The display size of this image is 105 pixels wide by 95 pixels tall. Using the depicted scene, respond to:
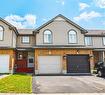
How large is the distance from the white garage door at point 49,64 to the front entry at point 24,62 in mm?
4202

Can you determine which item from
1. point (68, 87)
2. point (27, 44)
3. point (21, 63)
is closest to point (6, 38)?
point (27, 44)

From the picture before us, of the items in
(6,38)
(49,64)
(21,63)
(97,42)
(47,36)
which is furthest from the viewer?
(97,42)

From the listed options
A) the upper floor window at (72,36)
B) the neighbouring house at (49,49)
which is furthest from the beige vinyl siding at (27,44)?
the upper floor window at (72,36)

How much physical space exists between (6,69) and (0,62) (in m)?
1.21

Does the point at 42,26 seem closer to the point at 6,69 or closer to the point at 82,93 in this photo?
the point at 6,69

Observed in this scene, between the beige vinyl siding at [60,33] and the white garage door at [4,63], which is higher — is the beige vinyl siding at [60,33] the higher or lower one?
the higher one

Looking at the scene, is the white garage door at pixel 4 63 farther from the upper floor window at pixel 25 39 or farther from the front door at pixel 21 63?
the upper floor window at pixel 25 39

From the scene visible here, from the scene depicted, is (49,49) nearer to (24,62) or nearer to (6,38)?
(24,62)

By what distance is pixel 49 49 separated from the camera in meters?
27.4

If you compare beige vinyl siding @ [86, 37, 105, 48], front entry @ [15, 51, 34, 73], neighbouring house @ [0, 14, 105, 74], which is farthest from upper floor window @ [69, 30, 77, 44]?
front entry @ [15, 51, 34, 73]

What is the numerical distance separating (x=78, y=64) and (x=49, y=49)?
4.38 m

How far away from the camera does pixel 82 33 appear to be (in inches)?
1171

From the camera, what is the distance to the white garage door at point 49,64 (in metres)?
27.2

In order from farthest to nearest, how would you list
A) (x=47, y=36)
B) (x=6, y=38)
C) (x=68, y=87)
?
(x=47, y=36) → (x=6, y=38) → (x=68, y=87)
